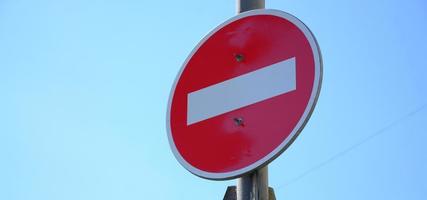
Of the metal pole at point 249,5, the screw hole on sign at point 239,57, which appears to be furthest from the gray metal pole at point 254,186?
the metal pole at point 249,5

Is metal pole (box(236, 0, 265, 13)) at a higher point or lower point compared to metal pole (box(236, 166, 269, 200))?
higher

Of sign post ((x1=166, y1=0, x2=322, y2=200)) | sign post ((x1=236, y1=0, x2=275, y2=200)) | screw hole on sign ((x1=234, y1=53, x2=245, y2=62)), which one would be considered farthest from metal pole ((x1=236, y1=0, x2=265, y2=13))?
sign post ((x1=236, y1=0, x2=275, y2=200))

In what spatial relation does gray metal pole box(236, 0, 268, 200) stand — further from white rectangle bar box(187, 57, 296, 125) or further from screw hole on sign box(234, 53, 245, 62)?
screw hole on sign box(234, 53, 245, 62)

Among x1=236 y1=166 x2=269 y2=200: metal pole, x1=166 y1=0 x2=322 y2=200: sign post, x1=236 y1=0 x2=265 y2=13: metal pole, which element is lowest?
x1=236 y1=166 x2=269 y2=200: metal pole

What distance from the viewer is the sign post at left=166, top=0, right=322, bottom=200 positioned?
64.4 inches

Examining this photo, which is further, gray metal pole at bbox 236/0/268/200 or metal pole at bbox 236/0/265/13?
metal pole at bbox 236/0/265/13

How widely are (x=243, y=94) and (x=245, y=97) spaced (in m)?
0.01

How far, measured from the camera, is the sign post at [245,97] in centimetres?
163

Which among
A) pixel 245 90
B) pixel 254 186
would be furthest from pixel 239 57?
pixel 254 186

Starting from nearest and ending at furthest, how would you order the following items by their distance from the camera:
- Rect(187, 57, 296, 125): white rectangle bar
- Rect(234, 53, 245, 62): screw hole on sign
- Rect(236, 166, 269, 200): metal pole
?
Rect(236, 166, 269, 200): metal pole < Rect(187, 57, 296, 125): white rectangle bar < Rect(234, 53, 245, 62): screw hole on sign

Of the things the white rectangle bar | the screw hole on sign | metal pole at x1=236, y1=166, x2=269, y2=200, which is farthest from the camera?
the screw hole on sign

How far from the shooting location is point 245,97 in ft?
5.72

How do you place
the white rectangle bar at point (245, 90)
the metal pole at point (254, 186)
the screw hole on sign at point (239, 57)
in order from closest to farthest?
the metal pole at point (254, 186)
the white rectangle bar at point (245, 90)
the screw hole on sign at point (239, 57)

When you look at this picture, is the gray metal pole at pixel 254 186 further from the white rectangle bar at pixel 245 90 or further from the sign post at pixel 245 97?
the white rectangle bar at pixel 245 90
